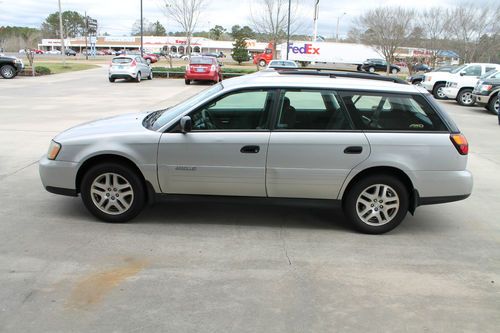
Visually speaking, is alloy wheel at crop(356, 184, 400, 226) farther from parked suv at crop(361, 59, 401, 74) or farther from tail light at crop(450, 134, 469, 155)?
parked suv at crop(361, 59, 401, 74)

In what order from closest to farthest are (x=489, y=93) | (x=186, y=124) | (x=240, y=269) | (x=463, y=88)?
1. (x=240, y=269)
2. (x=186, y=124)
3. (x=489, y=93)
4. (x=463, y=88)

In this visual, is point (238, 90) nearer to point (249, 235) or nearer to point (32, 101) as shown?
point (249, 235)

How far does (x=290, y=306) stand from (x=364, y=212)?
177 centimetres

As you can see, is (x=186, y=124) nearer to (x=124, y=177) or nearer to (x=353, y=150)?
(x=124, y=177)

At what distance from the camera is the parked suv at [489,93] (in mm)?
16438

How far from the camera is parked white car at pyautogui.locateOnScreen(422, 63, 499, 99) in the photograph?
64.3ft

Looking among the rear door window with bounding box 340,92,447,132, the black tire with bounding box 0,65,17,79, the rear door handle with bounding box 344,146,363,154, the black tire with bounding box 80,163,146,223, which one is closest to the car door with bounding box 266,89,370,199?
the rear door handle with bounding box 344,146,363,154

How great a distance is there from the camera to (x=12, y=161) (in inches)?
295

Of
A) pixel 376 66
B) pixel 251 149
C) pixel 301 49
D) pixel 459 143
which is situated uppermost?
pixel 301 49

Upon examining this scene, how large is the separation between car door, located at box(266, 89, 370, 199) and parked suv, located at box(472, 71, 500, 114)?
46.0 feet

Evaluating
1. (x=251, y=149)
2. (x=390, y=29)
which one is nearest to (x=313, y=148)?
(x=251, y=149)

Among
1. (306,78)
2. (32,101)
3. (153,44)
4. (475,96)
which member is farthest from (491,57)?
(153,44)

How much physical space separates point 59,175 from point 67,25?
149366 mm

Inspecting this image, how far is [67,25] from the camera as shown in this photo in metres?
138
